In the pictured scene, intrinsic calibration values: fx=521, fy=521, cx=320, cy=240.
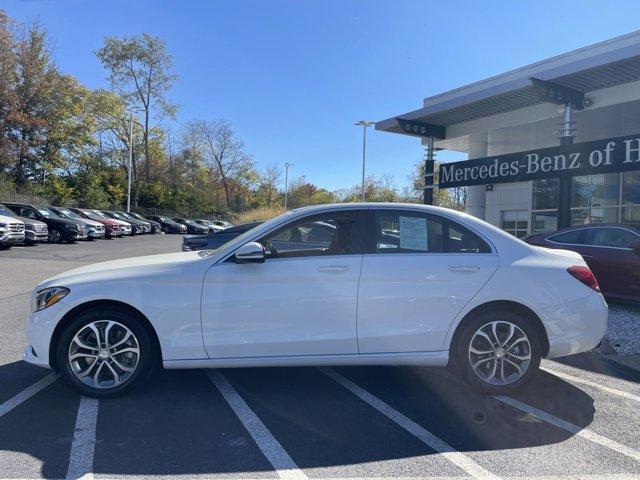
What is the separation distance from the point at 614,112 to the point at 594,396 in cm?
1188

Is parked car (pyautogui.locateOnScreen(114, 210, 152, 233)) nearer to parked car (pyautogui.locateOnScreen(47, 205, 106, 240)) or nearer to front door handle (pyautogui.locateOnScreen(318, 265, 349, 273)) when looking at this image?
parked car (pyautogui.locateOnScreen(47, 205, 106, 240))

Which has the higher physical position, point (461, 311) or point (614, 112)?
point (614, 112)

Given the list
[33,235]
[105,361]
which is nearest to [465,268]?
[105,361]

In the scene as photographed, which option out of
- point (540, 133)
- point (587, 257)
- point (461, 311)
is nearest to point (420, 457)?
point (461, 311)

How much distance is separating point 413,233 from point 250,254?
142 centimetres

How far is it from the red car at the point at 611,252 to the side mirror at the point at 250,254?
5.81 metres

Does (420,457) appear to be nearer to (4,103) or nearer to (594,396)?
(594,396)

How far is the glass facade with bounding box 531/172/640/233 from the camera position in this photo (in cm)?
1627

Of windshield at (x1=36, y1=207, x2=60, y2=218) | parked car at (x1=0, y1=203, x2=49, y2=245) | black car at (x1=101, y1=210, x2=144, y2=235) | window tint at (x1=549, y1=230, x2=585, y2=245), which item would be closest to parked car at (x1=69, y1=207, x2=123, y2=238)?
black car at (x1=101, y1=210, x2=144, y2=235)

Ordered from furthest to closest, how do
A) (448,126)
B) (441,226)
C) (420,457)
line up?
1. (448,126)
2. (441,226)
3. (420,457)

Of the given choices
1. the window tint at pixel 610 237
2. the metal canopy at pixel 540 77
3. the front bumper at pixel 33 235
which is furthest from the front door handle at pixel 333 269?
the front bumper at pixel 33 235

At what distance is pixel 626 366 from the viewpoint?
5422mm

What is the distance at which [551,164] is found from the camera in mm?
10609

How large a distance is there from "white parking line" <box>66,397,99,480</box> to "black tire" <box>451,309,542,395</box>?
9.28ft
